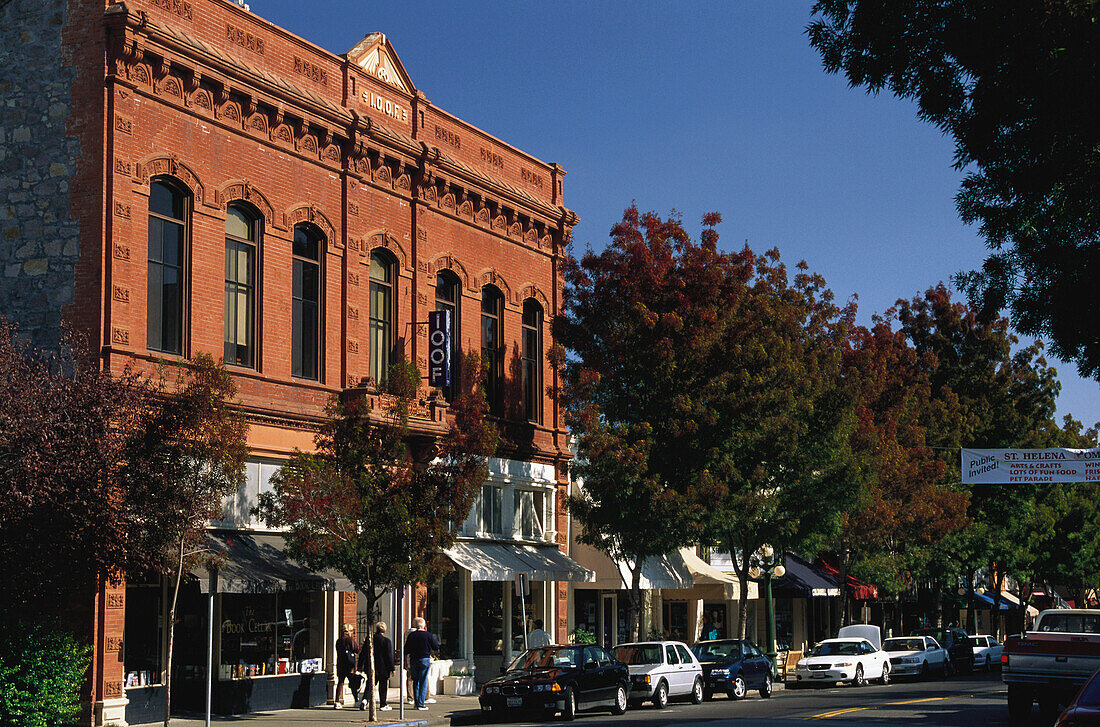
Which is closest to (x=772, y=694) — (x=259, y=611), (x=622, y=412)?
(x=622, y=412)

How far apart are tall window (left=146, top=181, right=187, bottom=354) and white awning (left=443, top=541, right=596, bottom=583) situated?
27.0 ft

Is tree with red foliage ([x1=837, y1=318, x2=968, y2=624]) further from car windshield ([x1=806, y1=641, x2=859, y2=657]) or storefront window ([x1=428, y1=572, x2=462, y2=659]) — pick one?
storefront window ([x1=428, y1=572, x2=462, y2=659])

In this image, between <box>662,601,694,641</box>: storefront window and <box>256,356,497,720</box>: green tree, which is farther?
<box>662,601,694,641</box>: storefront window

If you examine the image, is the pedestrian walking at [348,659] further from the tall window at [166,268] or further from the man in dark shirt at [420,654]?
the tall window at [166,268]

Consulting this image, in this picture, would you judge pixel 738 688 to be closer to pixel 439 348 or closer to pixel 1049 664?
pixel 1049 664

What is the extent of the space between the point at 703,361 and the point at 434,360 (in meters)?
6.65

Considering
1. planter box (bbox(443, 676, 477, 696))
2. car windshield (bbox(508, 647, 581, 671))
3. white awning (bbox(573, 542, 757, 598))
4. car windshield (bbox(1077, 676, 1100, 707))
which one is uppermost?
white awning (bbox(573, 542, 757, 598))

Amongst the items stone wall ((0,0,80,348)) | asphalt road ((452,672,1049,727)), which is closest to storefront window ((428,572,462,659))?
asphalt road ((452,672,1049,727))

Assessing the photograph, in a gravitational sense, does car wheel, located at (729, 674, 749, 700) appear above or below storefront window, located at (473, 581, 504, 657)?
below

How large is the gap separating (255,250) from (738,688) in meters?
15.1

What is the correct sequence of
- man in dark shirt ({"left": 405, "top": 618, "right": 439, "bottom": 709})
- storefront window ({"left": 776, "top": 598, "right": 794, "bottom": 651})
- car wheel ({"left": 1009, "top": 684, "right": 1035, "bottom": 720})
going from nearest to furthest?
car wheel ({"left": 1009, "top": 684, "right": 1035, "bottom": 720}) < man in dark shirt ({"left": 405, "top": 618, "right": 439, "bottom": 709}) < storefront window ({"left": 776, "top": 598, "right": 794, "bottom": 651})

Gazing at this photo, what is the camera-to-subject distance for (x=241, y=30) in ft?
85.7

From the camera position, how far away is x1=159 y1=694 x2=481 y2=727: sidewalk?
2219 centimetres

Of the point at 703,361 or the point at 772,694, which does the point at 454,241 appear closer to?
the point at 703,361
